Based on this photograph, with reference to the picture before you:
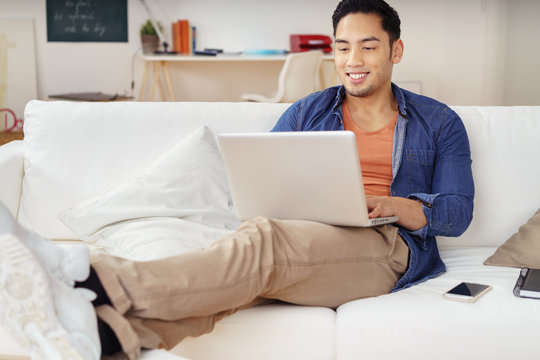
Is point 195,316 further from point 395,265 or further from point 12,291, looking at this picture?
point 395,265

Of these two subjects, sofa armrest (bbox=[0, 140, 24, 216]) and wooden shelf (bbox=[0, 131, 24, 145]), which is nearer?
sofa armrest (bbox=[0, 140, 24, 216])

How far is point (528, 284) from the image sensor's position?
5.25ft

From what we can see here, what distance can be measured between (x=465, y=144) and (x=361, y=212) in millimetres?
550

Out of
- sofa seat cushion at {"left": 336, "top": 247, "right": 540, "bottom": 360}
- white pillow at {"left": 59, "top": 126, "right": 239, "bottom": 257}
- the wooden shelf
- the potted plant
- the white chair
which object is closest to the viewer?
sofa seat cushion at {"left": 336, "top": 247, "right": 540, "bottom": 360}

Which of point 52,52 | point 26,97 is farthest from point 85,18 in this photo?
point 26,97

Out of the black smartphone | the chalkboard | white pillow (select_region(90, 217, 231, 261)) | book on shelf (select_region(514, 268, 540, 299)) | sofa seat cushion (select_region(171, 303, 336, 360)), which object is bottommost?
sofa seat cushion (select_region(171, 303, 336, 360))

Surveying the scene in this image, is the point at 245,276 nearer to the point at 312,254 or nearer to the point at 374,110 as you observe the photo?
the point at 312,254

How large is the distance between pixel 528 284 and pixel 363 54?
0.82 metres

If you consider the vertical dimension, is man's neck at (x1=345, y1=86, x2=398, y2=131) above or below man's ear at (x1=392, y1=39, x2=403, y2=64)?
A: below

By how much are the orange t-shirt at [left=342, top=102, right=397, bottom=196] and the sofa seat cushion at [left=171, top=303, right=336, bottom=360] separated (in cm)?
54

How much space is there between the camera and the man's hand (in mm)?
1695

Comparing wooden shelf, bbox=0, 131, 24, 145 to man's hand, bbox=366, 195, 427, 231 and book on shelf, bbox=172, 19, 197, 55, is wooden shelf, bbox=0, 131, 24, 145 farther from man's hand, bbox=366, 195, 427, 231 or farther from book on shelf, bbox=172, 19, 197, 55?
man's hand, bbox=366, 195, 427, 231

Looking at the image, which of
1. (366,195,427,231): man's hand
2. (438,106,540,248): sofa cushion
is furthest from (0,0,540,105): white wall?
(366,195,427,231): man's hand

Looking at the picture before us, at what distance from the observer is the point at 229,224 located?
1995 millimetres
